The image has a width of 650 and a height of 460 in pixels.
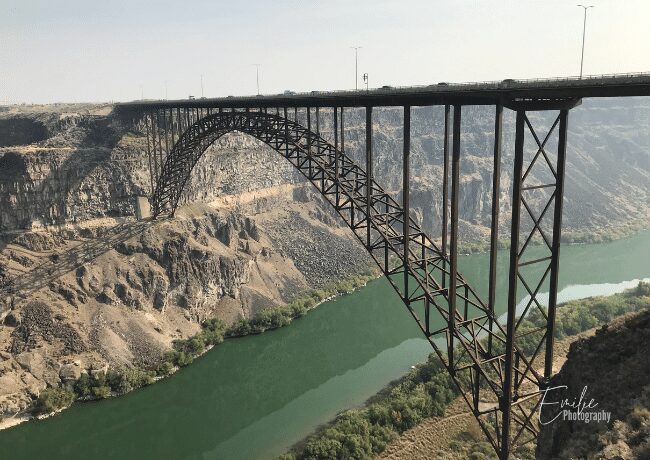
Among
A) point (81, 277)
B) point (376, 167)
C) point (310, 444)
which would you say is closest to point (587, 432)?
point (310, 444)

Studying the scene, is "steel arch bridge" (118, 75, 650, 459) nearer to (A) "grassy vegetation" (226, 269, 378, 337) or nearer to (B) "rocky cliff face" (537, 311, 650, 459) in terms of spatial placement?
(B) "rocky cliff face" (537, 311, 650, 459)

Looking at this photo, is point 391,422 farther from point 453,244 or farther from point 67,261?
point 67,261

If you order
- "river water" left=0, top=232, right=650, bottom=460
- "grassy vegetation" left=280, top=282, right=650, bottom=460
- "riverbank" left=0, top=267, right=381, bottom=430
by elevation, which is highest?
"grassy vegetation" left=280, top=282, right=650, bottom=460

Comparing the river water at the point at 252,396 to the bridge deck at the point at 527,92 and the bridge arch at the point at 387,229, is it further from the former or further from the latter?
the bridge deck at the point at 527,92

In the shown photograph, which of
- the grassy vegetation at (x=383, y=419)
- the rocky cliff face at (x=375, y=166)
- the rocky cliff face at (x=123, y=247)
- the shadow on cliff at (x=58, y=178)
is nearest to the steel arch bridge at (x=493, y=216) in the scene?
the grassy vegetation at (x=383, y=419)

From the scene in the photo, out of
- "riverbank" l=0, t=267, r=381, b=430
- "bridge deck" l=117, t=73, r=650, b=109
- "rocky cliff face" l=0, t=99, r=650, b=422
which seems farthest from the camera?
"rocky cliff face" l=0, t=99, r=650, b=422

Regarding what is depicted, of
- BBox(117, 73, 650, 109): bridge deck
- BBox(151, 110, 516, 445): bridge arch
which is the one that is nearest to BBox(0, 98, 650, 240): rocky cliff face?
BBox(151, 110, 516, 445): bridge arch
